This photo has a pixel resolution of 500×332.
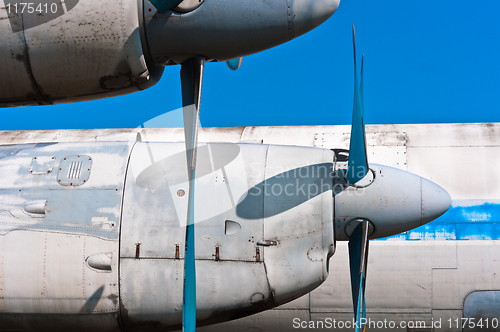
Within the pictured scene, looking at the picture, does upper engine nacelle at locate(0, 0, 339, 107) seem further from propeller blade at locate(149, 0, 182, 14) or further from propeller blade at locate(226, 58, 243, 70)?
propeller blade at locate(226, 58, 243, 70)

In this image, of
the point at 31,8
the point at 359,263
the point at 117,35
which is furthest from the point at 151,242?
the point at 31,8

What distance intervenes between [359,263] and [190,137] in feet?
11.0

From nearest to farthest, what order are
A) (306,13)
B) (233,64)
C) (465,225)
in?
1. (306,13)
2. (233,64)
3. (465,225)

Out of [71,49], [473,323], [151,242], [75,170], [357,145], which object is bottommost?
[473,323]

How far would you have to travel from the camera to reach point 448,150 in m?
10.4

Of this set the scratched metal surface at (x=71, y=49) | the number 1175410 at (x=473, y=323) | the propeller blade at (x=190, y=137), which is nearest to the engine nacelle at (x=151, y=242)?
the propeller blade at (x=190, y=137)

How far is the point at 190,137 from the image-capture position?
5824 mm

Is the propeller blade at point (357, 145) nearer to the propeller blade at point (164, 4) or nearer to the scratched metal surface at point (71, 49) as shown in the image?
the propeller blade at point (164, 4)

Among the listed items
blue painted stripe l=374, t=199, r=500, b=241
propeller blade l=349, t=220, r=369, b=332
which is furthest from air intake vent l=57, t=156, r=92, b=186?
blue painted stripe l=374, t=199, r=500, b=241

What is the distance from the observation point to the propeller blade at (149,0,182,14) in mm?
4844

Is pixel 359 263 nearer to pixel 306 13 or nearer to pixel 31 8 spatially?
pixel 306 13

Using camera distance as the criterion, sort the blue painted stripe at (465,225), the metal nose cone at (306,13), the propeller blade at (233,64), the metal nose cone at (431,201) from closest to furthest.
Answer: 1. the metal nose cone at (306,13)
2. the propeller blade at (233,64)
3. the metal nose cone at (431,201)
4. the blue painted stripe at (465,225)

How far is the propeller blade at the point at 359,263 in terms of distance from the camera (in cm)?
725

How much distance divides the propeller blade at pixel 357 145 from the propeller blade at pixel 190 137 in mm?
2421
